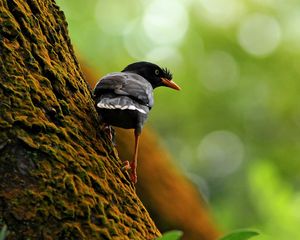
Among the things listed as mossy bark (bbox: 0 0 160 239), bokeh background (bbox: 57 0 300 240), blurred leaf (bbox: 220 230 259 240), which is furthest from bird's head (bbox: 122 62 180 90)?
bokeh background (bbox: 57 0 300 240)

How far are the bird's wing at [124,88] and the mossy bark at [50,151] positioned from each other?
14.0 inches

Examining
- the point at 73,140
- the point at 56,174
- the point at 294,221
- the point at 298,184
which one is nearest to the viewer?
the point at 56,174

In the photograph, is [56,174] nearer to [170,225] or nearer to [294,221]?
[170,225]

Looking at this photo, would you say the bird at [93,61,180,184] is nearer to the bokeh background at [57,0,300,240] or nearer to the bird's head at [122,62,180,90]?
the bird's head at [122,62,180,90]

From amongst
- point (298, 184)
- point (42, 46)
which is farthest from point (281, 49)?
point (42, 46)

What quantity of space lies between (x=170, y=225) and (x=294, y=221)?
2138 millimetres

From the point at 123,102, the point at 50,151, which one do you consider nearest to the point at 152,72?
the point at 123,102

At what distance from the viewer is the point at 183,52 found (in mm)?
26828

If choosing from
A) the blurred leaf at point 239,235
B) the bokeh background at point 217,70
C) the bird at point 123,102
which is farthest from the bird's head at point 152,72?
the bokeh background at point 217,70

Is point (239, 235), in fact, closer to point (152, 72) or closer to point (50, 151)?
point (50, 151)

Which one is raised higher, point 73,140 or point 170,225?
point 73,140

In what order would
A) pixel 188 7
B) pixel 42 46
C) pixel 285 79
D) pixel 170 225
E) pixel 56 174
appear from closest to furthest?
pixel 56 174, pixel 42 46, pixel 170 225, pixel 285 79, pixel 188 7

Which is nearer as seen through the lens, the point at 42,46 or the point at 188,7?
the point at 42,46

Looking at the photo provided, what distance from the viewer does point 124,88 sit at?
4.05 metres
